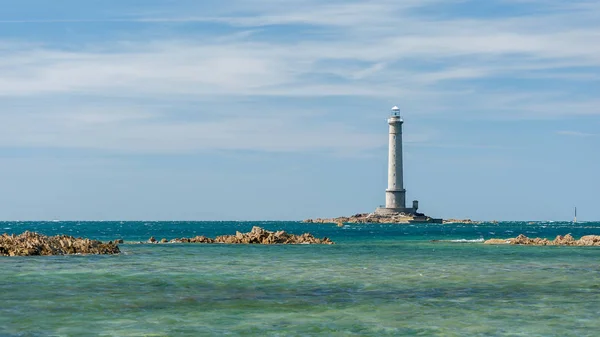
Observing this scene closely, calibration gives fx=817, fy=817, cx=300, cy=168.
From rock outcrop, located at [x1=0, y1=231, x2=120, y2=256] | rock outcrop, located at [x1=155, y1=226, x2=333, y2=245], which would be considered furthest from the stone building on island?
rock outcrop, located at [x1=0, y1=231, x2=120, y2=256]

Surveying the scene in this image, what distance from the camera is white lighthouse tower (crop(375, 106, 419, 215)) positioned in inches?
6220

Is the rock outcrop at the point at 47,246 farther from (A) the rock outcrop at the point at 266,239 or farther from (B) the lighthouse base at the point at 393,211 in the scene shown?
(B) the lighthouse base at the point at 393,211

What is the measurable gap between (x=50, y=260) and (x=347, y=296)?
75.5 feet

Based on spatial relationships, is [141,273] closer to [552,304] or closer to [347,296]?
[347,296]

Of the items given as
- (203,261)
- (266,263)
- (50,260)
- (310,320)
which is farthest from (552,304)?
(50,260)

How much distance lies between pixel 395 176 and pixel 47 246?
4586 inches

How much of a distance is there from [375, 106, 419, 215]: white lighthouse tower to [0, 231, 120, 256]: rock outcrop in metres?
108

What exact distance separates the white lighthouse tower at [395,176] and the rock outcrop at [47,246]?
355 ft

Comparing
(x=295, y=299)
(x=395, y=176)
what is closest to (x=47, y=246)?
(x=295, y=299)

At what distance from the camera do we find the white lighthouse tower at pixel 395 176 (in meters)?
158

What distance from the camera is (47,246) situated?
4997cm

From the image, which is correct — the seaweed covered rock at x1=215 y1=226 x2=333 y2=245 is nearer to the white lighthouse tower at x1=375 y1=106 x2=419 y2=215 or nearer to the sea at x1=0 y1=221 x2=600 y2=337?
the sea at x1=0 y1=221 x2=600 y2=337

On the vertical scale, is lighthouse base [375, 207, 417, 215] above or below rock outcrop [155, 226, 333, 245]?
above

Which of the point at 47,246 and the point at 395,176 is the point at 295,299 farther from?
the point at 395,176
